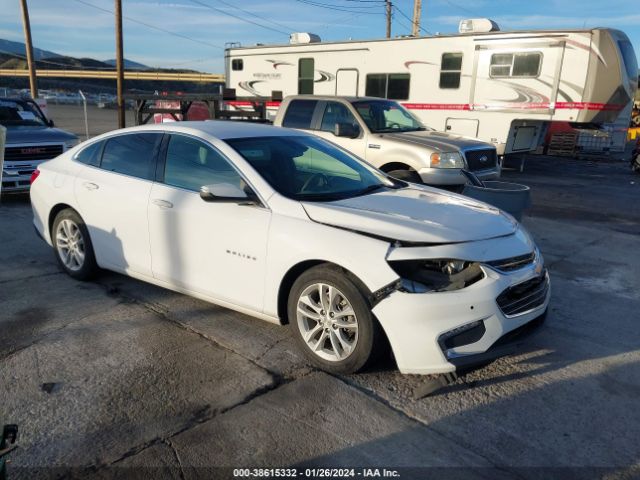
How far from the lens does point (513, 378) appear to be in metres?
3.58

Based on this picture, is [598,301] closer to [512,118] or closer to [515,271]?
[515,271]

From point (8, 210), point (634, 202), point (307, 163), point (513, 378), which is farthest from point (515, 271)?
point (634, 202)

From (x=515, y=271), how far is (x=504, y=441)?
1077 mm

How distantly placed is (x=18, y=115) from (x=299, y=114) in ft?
17.6

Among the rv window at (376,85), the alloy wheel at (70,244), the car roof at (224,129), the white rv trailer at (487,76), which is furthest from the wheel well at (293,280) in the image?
the rv window at (376,85)

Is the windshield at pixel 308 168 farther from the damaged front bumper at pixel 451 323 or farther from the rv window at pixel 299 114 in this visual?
the rv window at pixel 299 114

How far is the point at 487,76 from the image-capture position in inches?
524

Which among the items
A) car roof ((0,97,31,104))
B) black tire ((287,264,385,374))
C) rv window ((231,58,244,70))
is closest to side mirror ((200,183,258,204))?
black tire ((287,264,385,374))

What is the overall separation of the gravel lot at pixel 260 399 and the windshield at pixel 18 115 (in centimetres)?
603

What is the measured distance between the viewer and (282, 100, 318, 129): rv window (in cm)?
920

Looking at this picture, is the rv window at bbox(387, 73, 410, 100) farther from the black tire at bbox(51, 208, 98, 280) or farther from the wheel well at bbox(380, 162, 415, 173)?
the black tire at bbox(51, 208, 98, 280)

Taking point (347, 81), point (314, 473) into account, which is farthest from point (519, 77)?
point (314, 473)

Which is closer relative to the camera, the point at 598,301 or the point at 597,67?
the point at 598,301

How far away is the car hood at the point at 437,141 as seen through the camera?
8.11 metres
